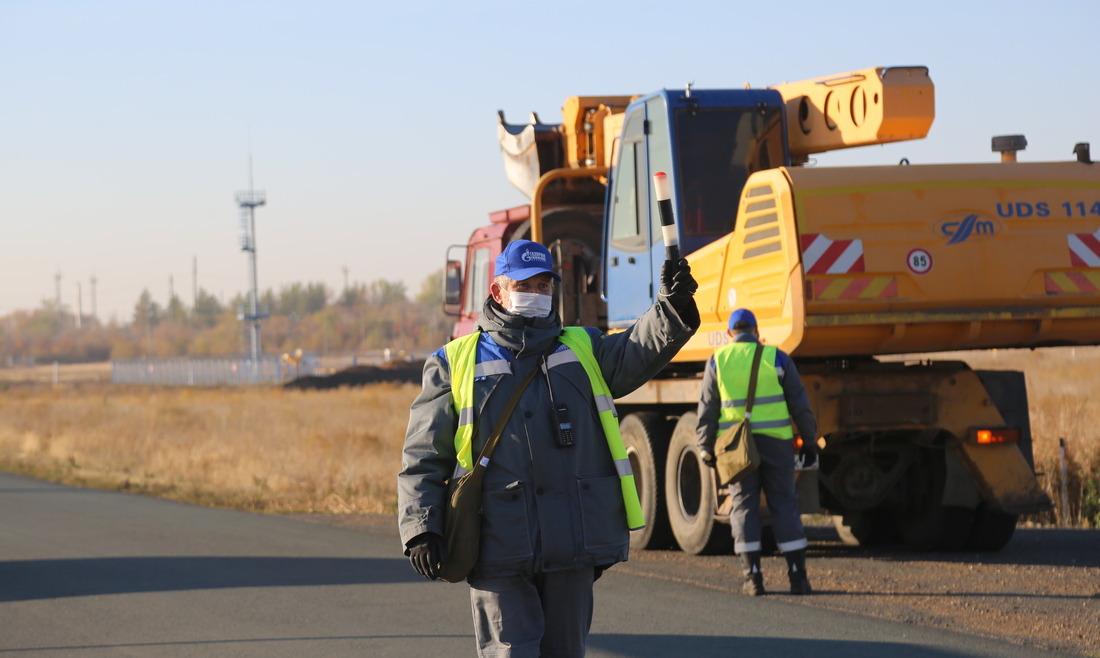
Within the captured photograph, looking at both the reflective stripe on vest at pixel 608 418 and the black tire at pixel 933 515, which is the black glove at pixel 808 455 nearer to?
the black tire at pixel 933 515

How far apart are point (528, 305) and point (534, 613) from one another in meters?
1.04

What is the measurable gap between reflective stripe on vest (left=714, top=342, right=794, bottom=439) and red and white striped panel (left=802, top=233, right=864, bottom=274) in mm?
687

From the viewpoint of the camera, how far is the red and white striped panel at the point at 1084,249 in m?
9.91

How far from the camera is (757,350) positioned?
9.34m

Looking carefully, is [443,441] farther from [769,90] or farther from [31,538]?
[31,538]

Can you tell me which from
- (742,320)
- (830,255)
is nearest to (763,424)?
(742,320)

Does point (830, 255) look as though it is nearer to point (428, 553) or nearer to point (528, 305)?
point (528, 305)

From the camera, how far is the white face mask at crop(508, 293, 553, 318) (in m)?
4.83

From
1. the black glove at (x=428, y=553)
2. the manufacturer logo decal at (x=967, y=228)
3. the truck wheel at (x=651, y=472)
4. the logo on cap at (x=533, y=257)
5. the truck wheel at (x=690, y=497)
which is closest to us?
the black glove at (x=428, y=553)

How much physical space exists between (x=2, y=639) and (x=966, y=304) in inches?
257

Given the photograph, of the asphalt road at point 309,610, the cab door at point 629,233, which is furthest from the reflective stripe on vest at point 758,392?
the cab door at point 629,233

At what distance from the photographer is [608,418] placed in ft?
15.6

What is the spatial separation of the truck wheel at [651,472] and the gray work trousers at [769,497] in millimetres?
2254

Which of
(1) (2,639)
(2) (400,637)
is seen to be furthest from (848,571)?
(1) (2,639)
